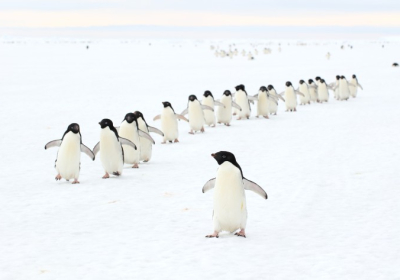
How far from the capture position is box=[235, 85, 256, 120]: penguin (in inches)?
562

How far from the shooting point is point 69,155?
762 centimetres

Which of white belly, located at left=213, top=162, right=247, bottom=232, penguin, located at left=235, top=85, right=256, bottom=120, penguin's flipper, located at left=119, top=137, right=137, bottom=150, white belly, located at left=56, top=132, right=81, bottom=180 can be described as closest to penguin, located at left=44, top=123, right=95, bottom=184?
white belly, located at left=56, top=132, right=81, bottom=180

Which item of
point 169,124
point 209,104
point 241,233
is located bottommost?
point 241,233

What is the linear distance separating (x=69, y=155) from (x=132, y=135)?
1.43 meters

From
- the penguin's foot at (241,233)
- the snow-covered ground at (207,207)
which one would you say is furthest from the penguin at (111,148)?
the penguin's foot at (241,233)

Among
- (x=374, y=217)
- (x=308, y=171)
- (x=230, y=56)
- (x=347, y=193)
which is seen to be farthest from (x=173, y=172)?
(x=230, y=56)

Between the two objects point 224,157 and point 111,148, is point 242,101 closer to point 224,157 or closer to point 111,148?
point 111,148

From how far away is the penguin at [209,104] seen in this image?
13.1 metres

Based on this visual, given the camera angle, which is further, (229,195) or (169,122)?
(169,122)

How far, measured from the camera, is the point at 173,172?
853 cm

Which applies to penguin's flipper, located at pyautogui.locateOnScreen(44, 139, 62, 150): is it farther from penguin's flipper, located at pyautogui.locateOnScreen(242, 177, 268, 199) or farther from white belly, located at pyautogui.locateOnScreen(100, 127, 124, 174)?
penguin's flipper, located at pyautogui.locateOnScreen(242, 177, 268, 199)

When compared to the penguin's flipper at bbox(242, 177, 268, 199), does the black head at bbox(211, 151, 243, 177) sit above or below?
above

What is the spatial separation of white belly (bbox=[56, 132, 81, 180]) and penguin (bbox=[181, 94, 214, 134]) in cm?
477

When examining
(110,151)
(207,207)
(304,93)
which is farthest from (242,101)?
(207,207)
